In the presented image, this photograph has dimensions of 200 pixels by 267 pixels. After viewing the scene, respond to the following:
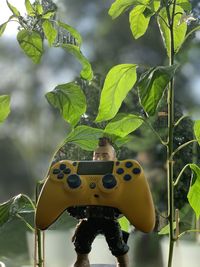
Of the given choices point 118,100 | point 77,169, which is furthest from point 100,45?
point 77,169

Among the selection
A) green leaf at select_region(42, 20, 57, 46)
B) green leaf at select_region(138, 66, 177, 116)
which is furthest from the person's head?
green leaf at select_region(42, 20, 57, 46)

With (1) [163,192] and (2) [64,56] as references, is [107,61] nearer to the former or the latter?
(2) [64,56]

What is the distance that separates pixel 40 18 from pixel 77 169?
12.9 inches

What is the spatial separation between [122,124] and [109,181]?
0.49 feet

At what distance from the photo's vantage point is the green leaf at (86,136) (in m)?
0.82

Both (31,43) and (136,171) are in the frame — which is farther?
(31,43)

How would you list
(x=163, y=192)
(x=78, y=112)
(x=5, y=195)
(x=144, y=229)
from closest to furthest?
(x=144, y=229) → (x=78, y=112) → (x=163, y=192) → (x=5, y=195)

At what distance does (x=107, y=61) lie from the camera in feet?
3.81

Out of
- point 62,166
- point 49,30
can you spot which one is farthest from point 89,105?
point 62,166

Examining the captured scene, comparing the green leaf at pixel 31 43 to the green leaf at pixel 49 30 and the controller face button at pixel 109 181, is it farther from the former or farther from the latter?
the controller face button at pixel 109 181

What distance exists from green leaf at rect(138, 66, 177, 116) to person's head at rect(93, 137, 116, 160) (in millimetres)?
137

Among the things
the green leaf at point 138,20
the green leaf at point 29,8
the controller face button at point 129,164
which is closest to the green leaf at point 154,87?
the controller face button at point 129,164

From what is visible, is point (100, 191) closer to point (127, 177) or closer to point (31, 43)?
point (127, 177)

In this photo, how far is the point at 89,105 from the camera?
44.5 inches
